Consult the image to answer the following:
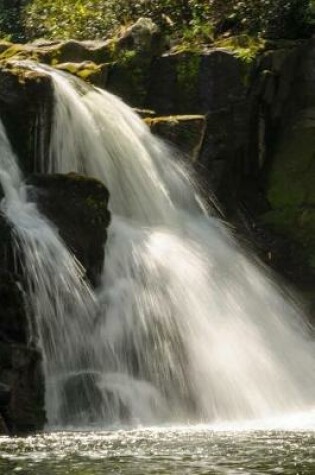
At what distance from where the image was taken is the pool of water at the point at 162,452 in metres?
13.9

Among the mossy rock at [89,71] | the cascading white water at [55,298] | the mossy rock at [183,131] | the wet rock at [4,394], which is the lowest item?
the wet rock at [4,394]

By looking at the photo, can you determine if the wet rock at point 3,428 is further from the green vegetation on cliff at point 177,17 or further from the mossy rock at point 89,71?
the green vegetation on cliff at point 177,17

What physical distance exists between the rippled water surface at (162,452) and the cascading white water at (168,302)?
2.99 meters

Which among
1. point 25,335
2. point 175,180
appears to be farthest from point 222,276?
point 25,335

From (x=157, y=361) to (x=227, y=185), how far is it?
1173cm

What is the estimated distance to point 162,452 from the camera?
15586 mm

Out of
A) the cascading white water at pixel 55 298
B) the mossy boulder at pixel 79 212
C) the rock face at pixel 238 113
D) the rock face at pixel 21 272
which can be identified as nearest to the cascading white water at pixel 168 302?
the cascading white water at pixel 55 298

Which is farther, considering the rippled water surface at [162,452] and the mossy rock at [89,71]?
the mossy rock at [89,71]

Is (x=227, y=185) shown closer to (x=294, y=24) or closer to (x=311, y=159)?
(x=311, y=159)

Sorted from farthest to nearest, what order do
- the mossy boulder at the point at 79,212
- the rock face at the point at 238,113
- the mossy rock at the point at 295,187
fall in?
the mossy rock at the point at 295,187
the rock face at the point at 238,113
the mossy boulder at the point at 79,212

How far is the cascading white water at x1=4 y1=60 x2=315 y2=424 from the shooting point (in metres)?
22.8

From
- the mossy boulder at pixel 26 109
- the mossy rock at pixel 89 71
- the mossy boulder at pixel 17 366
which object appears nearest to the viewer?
the mossy boulder at pixel 17 366

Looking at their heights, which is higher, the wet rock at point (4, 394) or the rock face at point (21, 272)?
the rock face at point (21, 272)

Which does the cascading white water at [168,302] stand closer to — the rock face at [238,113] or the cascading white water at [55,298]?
the cascading white water at [55,298]
